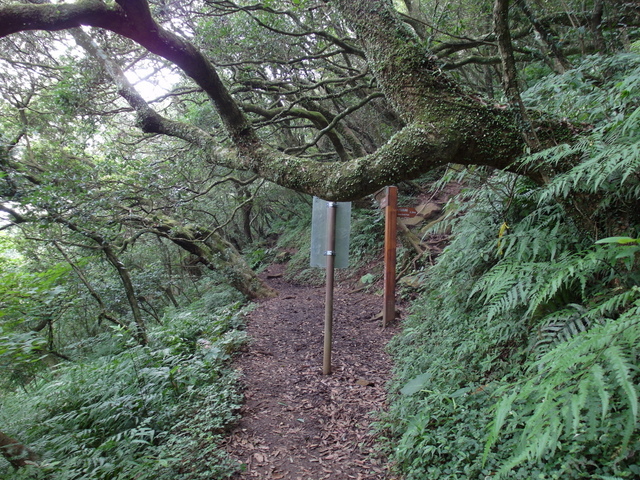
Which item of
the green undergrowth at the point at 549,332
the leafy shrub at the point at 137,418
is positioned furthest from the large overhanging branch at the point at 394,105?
the leafy shrub at the point at 137,418

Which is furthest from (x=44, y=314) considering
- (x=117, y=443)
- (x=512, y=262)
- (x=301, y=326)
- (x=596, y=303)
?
(x=596, y=303)

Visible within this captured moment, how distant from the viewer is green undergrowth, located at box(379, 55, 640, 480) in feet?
5.16

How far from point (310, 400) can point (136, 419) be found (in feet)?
6.49

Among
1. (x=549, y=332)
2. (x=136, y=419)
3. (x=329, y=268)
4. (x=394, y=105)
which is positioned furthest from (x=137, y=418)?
(x=394, y=105)

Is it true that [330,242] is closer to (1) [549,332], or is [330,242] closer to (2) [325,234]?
(2) [325,234]

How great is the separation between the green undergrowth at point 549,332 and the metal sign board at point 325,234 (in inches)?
59.2

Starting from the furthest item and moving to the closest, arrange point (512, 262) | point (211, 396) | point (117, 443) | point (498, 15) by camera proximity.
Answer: point (211, 396), point (117, 443), point (512, 262), point (498, 15)

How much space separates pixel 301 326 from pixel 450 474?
15.6 ft

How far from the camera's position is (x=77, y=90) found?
6.15m

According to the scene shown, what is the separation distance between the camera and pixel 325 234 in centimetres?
472

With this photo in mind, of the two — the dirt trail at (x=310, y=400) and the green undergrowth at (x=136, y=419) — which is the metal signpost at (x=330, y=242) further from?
the green undergrowth at (x=136, y=419)

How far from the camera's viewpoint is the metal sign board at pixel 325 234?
4613 millimetres

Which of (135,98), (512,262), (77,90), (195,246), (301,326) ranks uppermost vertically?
(77,90)

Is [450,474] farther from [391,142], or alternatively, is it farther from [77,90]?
[77,90]
